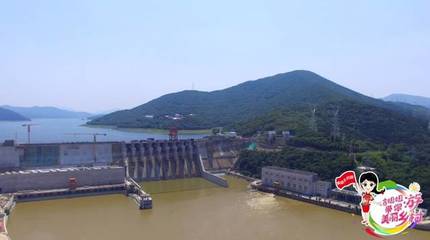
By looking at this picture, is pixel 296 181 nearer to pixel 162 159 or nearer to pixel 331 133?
pixel 162 159

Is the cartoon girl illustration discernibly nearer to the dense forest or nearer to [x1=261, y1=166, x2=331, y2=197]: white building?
the dense forest

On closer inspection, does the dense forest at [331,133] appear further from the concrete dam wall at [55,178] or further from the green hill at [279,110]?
the concrete dam wall at [55,178]

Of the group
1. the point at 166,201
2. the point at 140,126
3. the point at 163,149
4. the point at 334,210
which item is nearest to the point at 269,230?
the point at 334,210

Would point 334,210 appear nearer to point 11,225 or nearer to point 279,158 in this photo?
point 279,158

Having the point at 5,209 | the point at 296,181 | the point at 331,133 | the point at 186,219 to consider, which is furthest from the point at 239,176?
the point at 5,209

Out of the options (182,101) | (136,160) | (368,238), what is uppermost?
(182,101)
